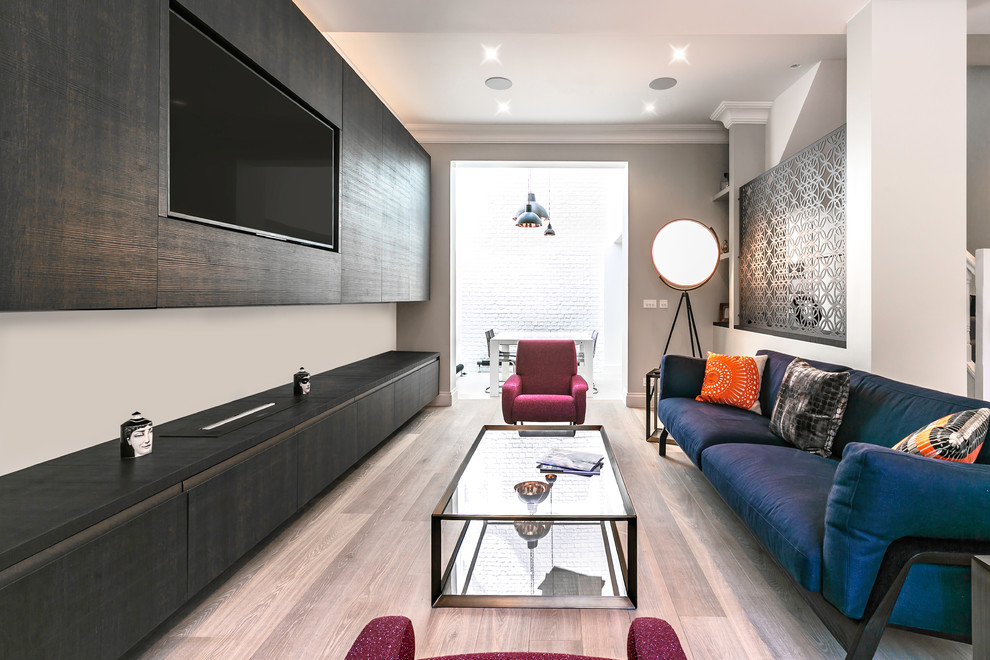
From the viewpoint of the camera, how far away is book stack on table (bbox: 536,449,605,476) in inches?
96.5

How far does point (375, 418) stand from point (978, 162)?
5148mm

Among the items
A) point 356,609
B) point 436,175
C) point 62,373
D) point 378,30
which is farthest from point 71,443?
point 436,175

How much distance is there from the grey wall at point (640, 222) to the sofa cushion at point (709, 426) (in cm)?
196

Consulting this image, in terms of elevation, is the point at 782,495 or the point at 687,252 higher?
the point at 687,252

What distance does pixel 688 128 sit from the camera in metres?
5.42

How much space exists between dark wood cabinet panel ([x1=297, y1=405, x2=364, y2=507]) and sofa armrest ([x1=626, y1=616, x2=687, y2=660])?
1917 mm

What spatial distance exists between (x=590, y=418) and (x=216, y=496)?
3.73 meters

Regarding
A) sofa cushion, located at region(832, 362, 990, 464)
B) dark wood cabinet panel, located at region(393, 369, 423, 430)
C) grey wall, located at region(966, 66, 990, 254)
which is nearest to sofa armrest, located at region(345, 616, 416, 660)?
sofa cushion, located at region(832, 362, 990, 464)

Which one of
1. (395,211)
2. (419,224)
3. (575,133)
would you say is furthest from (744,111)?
(395,211)

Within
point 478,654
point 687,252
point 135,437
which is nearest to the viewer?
point 478,654

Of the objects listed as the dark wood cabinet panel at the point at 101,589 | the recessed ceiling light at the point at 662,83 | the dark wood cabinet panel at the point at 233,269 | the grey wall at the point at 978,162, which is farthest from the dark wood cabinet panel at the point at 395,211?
the grey wall at the point at 978,162

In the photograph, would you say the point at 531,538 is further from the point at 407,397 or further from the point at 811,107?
the point at 811,107

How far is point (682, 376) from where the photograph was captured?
12.8ft

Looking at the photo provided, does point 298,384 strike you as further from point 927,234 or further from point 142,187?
point 927,234
